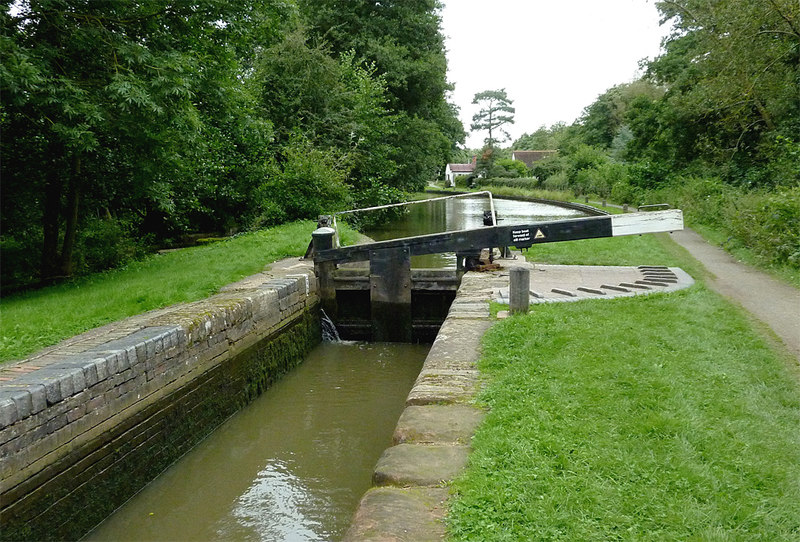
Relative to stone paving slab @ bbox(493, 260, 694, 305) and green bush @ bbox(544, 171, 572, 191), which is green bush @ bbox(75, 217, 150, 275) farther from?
green bush @ bbox(544, 171, 572, 191)

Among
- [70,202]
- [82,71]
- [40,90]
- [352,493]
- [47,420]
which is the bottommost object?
[352,493]

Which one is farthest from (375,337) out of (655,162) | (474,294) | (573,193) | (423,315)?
(573,193)

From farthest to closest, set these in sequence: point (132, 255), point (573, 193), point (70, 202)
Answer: point (573, 193), point (132, 255), point (70, 202)

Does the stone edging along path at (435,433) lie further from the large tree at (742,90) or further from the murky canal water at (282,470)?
the large tree at (742,90)

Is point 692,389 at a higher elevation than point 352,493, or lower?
higher

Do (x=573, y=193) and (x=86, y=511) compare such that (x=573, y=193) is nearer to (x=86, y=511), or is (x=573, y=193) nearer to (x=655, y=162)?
(x=655, y=162)

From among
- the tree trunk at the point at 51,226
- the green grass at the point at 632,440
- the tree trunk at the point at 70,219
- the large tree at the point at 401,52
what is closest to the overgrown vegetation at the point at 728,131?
the green grass at the point at 632,440

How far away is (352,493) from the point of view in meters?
4.92

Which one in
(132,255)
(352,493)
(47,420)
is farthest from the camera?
(132,255)

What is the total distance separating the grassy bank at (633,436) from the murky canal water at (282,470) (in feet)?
5.32

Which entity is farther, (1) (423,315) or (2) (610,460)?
(1) (423,315)

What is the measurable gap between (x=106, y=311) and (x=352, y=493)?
3.65 meters

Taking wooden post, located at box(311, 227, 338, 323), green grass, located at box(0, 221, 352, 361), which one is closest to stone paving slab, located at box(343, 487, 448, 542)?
green grass, located at box(0, 221, 352, 361)

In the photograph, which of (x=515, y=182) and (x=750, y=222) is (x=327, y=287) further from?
(x=515, y=182)
